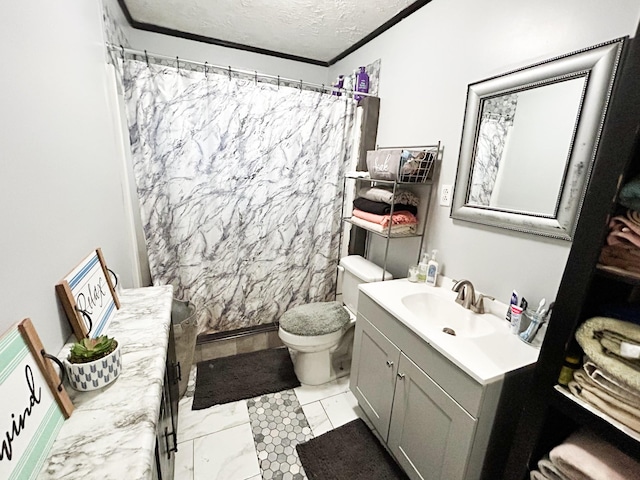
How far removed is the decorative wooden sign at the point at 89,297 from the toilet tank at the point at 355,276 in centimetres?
131

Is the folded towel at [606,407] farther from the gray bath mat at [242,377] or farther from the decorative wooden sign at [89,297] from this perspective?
the gray bath mat at [242,377]

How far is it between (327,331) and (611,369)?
1312mm

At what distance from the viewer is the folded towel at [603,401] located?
0.65 meters

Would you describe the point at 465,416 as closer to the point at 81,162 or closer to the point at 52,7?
the point at 81,162

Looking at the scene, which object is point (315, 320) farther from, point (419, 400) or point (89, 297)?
point (89, 297)

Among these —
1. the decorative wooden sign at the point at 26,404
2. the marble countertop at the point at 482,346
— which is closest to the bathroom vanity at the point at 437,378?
the marble countertop at the point at 482,346

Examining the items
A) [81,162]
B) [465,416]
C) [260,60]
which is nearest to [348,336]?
[465,416]

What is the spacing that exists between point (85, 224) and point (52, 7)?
683mm

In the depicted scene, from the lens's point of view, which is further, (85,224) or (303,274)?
(303,274)

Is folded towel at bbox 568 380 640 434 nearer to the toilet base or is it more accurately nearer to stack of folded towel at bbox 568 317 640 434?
stack of folded towel at bbox 568 317 640 434

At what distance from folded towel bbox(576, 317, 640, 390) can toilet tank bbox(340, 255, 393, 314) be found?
110cm

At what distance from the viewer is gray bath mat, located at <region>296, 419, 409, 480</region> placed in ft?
4.48

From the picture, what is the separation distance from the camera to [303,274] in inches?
91.2

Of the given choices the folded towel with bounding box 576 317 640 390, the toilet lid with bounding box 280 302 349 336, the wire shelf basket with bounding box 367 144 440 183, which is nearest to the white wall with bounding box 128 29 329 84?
the wire shelf basket with bounding box 367 144 440 183
